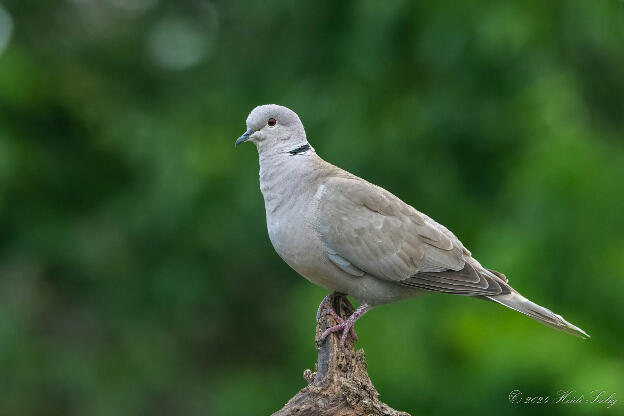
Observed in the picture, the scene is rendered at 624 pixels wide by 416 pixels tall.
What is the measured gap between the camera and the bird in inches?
171

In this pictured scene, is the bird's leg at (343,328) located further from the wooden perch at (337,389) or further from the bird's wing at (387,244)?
the bird's wing at (387,244)

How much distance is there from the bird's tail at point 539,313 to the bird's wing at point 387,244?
62mm

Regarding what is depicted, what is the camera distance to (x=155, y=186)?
8.32 metres

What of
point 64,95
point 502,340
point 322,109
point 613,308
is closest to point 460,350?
point 502,340

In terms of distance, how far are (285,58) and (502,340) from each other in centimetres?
415

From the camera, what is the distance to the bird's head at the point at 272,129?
15.4ft

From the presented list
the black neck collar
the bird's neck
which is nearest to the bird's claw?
the bird's neck

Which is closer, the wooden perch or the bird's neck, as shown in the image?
the wooden perch

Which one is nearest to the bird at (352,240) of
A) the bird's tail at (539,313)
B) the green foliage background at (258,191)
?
the bird's tail at (539,313)

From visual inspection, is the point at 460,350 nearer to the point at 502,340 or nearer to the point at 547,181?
the point at 502,340

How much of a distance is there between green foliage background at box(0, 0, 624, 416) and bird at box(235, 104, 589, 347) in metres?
1.33

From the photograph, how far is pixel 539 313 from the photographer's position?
4.28 meters
